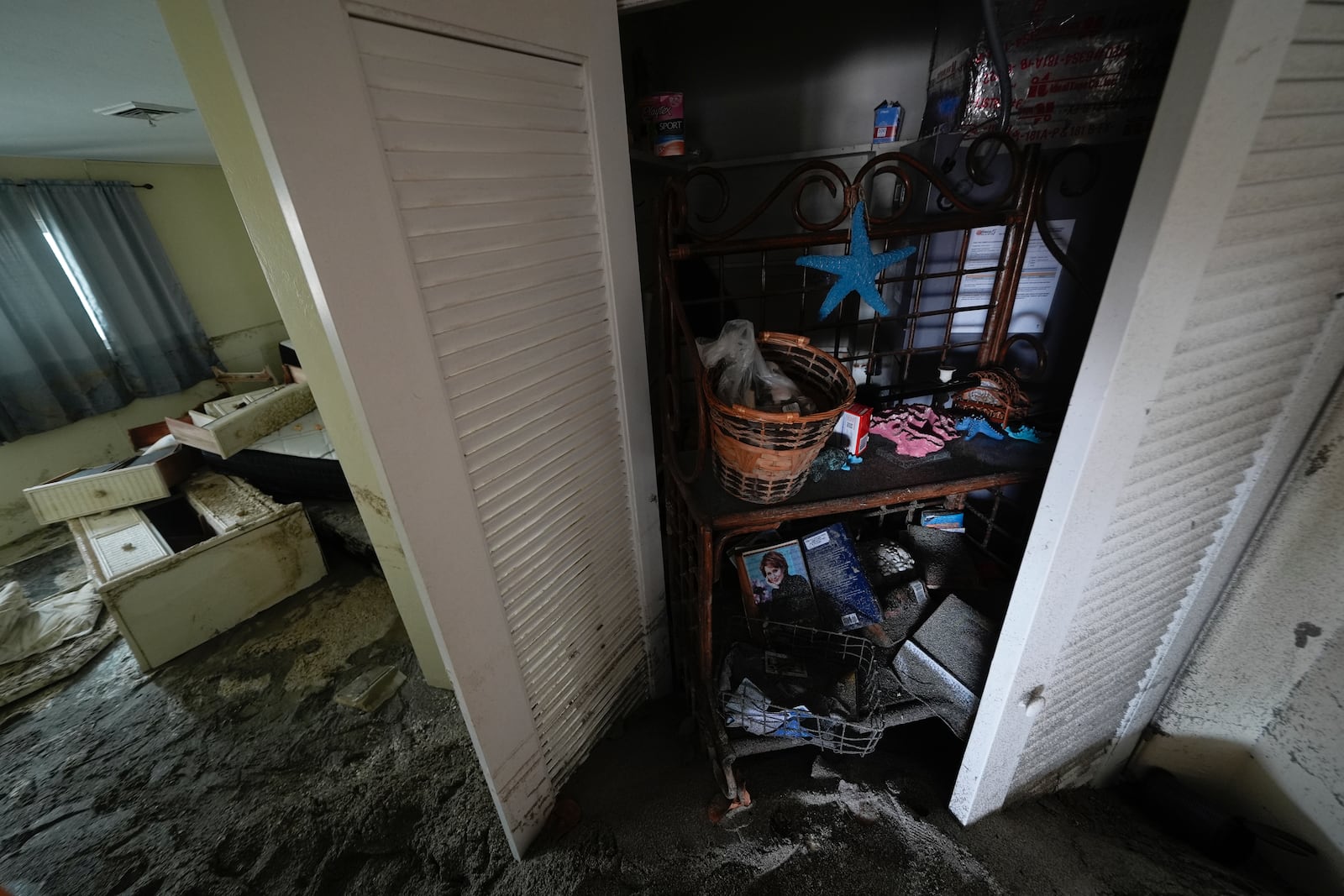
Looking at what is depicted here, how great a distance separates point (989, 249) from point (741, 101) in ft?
3.32

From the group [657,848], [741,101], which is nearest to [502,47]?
[741,101]

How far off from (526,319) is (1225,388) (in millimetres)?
1113

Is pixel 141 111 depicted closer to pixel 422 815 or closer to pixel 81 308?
pixel 81 308

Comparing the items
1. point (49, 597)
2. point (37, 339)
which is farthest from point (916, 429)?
point (37, 339)

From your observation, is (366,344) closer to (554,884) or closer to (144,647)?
(554,884)

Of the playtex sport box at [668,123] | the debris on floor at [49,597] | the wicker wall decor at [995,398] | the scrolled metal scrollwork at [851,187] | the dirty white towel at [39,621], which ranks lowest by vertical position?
the debris on floor at [49,597]

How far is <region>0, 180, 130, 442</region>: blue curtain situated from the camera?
112 inches

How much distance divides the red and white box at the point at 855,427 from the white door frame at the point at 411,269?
1.50ft

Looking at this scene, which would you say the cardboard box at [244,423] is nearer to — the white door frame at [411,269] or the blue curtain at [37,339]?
the blue curtain at [37,339]

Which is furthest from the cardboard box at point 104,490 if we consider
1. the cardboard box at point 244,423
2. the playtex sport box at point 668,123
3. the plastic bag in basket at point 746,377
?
the plastic bag in basket at point 746,377

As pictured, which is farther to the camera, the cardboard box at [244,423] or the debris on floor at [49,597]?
the cardboard box at [244,423]

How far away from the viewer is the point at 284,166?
1.85 feet

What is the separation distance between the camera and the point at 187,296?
3631 millimetres

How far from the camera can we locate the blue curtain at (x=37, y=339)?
9.37 ft
